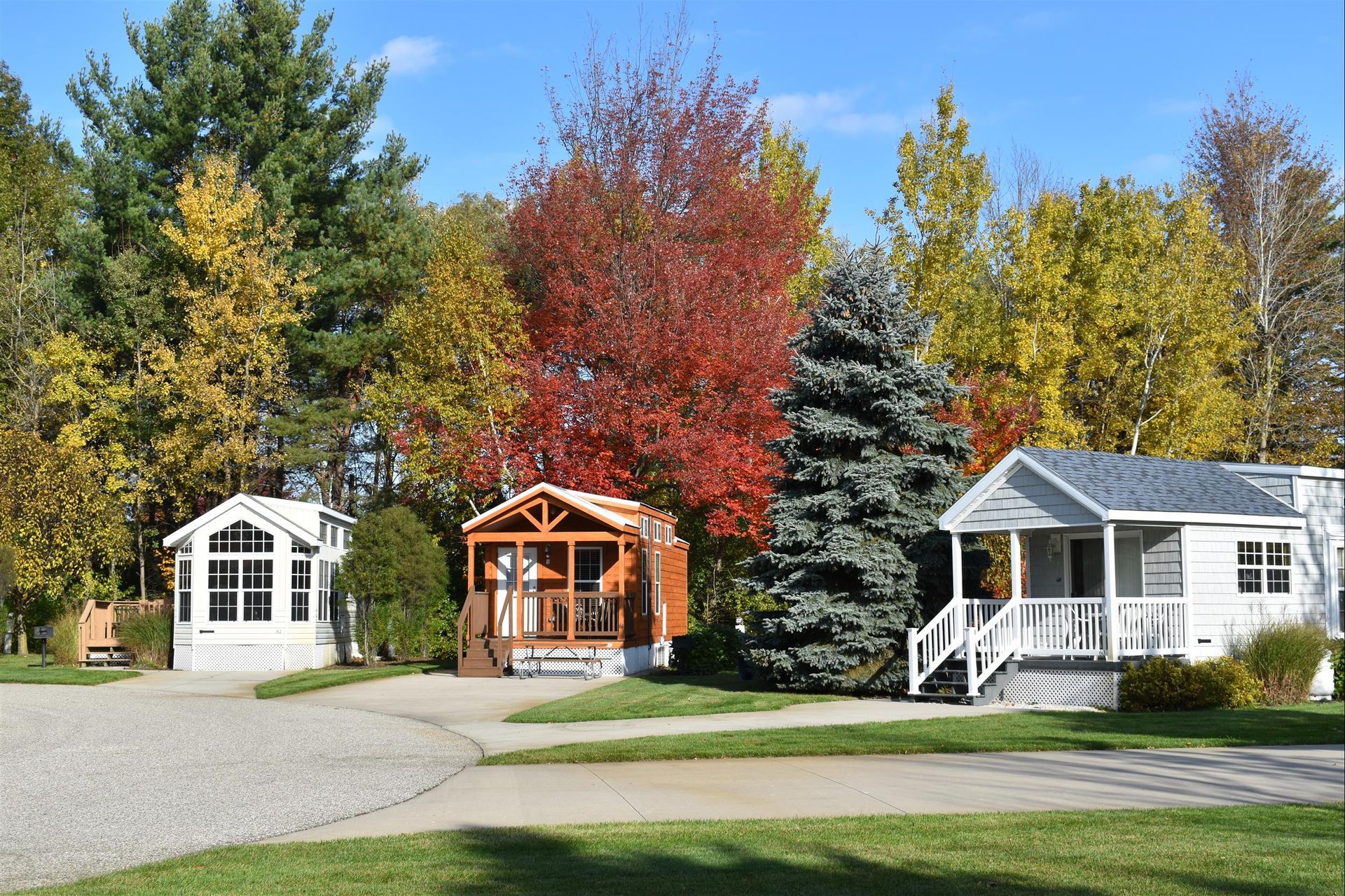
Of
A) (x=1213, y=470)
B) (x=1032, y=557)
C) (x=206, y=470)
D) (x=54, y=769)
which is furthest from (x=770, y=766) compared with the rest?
(x=206, y=470)

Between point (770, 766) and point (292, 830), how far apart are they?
5206 mm

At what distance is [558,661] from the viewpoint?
84.3 feet

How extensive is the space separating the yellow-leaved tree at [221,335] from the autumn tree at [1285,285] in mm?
27788

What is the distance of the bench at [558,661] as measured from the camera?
25547mm

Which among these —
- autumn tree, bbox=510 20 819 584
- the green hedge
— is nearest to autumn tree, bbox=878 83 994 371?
autumn tree, bbox=510 20 819 584

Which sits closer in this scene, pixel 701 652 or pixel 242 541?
pixel 701 652

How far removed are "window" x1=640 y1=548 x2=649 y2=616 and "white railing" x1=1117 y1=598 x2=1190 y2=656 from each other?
11073mm

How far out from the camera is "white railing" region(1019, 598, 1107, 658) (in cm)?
1995

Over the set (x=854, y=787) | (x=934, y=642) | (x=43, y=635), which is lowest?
(x=854, y=787)

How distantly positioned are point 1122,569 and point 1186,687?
153 inches

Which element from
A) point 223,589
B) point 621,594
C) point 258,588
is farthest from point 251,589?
point 621,594

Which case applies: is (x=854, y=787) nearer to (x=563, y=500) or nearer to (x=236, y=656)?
(x=563, y=500)

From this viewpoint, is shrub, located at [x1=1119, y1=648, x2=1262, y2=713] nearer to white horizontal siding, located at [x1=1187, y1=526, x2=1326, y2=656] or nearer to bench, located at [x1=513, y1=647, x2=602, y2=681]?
white horizontal siding, located at [x1=1187, y1=526, x2=1326, y2=656]

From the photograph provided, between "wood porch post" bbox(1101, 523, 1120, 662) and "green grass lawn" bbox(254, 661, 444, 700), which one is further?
"green grass lawn" bbox(254, 661, 444, 700)
